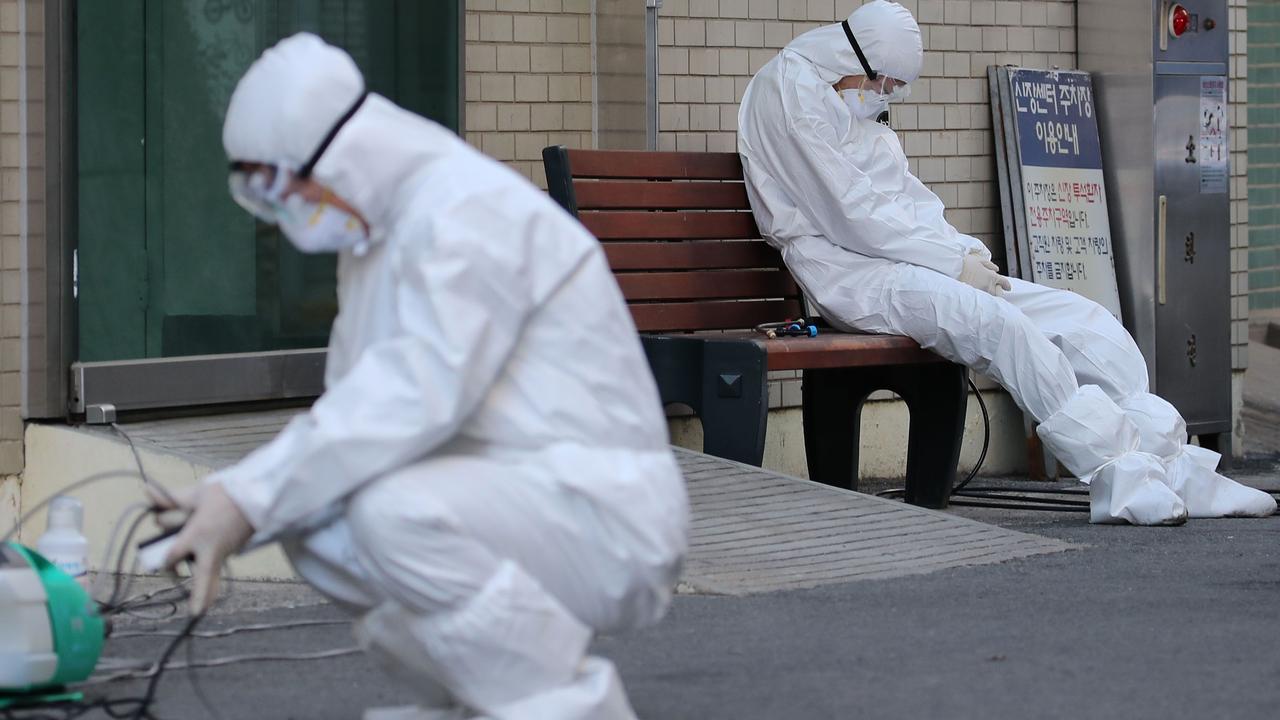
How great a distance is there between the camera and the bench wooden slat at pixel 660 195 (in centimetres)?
700

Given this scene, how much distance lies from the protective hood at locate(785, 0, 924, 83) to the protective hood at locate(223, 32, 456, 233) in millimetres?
4260

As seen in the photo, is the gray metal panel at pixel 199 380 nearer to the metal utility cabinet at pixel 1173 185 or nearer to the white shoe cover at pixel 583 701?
the white shoe cover at pixel 583 701

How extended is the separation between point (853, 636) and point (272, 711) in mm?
1473

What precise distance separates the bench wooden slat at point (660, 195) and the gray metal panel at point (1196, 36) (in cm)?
241

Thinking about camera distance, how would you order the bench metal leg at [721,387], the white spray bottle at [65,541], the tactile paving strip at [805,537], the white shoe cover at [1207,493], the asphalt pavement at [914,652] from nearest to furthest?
the asphalt pavement at [914,652] → the white spray bottle at [65,541] → the tactile paving strip at [805,537] → the bench metal leg at [721,387] → the white shoe cover at [1207,493]

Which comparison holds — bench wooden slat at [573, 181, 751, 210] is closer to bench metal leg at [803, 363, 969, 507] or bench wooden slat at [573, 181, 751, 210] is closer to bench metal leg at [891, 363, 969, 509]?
bench metal leg at [803, 363, 969, 507]

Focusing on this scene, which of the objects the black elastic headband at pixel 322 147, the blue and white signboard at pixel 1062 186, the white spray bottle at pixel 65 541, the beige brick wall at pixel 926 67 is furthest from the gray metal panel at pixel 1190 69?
the black elastic headband at pixel 322 147

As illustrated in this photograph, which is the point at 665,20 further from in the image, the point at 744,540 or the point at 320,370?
the point at 744,540

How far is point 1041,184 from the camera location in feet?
28.4

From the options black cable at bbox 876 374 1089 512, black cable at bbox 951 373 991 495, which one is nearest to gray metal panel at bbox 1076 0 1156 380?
black cable at bbox 951 373 991 495

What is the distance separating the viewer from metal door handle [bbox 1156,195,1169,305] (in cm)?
866

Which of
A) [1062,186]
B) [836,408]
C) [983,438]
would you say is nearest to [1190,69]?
[1062,186]

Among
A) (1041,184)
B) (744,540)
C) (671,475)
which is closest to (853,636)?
(744,540)

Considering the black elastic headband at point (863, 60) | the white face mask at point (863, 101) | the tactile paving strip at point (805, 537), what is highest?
the black elastic headband at point (863, 60)
